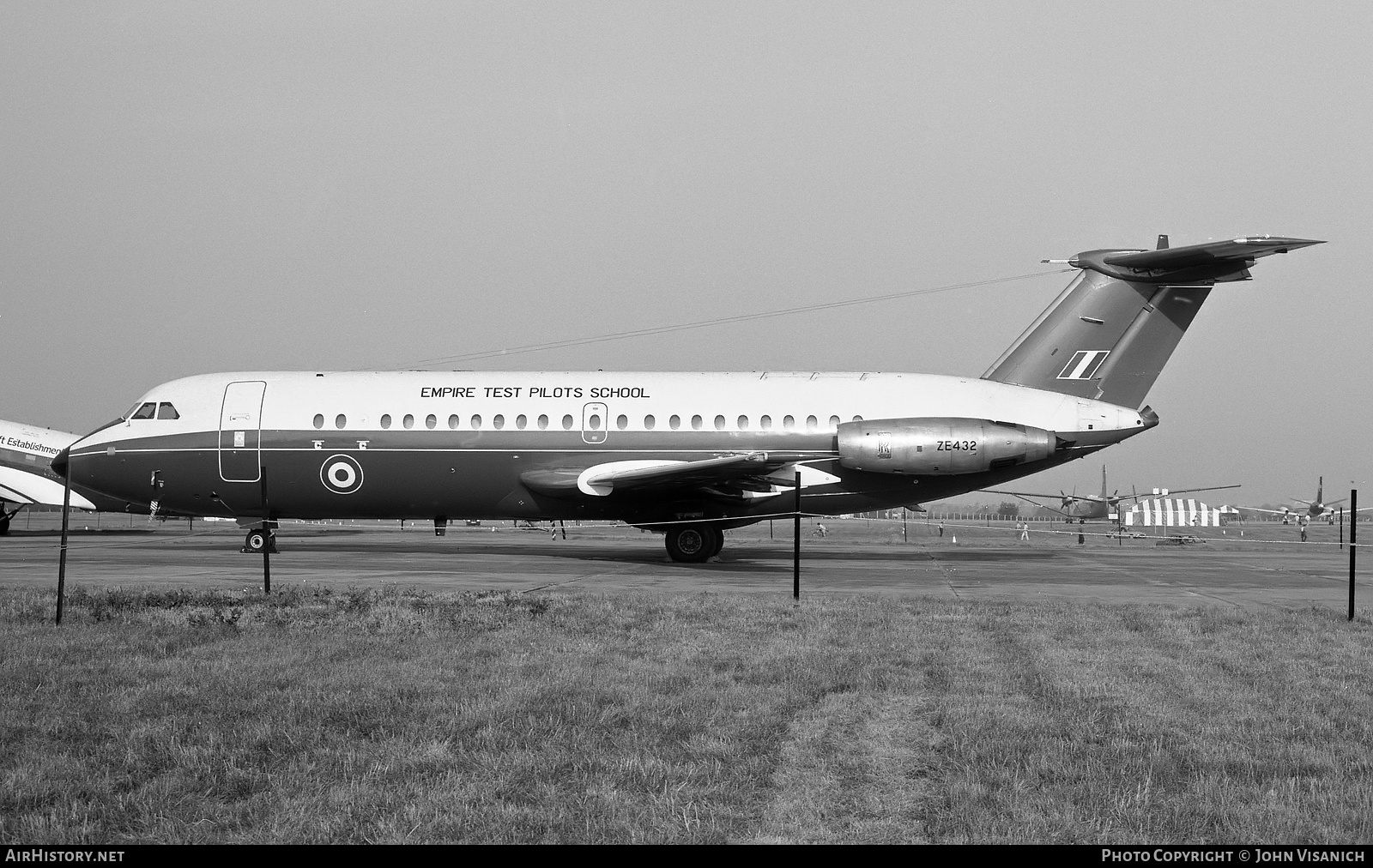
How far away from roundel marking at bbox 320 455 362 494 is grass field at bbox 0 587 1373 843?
11.7 meters

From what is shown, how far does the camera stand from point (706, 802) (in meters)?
5.38

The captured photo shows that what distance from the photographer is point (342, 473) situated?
23.5 metres

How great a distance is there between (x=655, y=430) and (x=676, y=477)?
1.74m

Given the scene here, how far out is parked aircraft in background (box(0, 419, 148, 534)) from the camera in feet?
126

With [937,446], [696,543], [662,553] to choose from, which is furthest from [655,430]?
[937,446]

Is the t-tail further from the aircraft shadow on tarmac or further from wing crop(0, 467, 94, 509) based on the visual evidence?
wing crop(0, 467, 94, 509)

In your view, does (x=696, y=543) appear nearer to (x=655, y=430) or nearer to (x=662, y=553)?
(x=655, y=430)

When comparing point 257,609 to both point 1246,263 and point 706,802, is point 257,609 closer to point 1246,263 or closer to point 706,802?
point 706,802

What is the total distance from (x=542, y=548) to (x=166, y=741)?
2215 cm

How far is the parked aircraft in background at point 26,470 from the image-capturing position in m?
38.5

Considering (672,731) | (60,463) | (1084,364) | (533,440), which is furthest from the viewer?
(60,463)

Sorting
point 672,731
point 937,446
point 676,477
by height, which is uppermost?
point 937,446

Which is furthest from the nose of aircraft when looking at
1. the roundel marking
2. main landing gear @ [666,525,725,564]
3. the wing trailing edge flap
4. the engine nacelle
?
the engine nacelle
